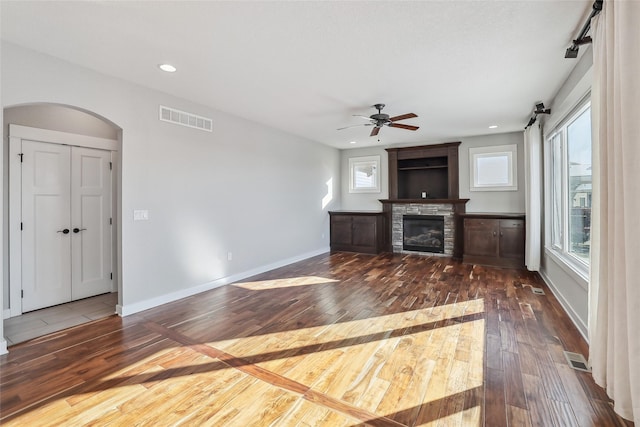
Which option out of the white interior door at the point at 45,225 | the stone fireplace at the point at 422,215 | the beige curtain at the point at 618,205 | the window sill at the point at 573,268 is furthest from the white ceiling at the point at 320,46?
the stone fireplace at the point at 422,215

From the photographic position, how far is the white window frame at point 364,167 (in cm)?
755

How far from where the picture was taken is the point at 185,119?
3973 millimetres

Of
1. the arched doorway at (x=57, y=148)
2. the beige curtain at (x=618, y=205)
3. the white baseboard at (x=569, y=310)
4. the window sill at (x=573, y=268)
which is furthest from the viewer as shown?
the arched doorway at (x=57, y=148)

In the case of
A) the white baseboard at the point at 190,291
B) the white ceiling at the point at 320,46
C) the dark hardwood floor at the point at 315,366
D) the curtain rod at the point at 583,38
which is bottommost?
the dark hardwood floor at the point at 315,366

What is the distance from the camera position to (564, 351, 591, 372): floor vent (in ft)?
7.24

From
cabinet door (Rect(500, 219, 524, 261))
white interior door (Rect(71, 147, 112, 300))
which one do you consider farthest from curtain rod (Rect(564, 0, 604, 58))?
white interior door (Rect(71, 147, 112, 300))

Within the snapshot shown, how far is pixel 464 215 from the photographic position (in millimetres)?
6016

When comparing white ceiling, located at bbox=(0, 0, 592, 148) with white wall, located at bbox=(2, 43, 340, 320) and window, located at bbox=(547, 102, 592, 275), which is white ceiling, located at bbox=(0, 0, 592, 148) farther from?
window, located at bbox=(547, 102, 592, 275)

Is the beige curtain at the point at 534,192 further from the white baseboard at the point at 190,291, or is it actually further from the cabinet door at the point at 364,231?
the white baseboard at the point at 190,291

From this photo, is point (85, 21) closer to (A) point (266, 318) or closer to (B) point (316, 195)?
(A) point (266, 318)

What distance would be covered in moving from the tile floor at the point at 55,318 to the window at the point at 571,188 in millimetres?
5262

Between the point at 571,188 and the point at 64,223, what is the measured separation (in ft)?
21.2

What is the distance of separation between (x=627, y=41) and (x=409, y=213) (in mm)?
5639

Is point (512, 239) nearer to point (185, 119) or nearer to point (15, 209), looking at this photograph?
point (185, 119)
